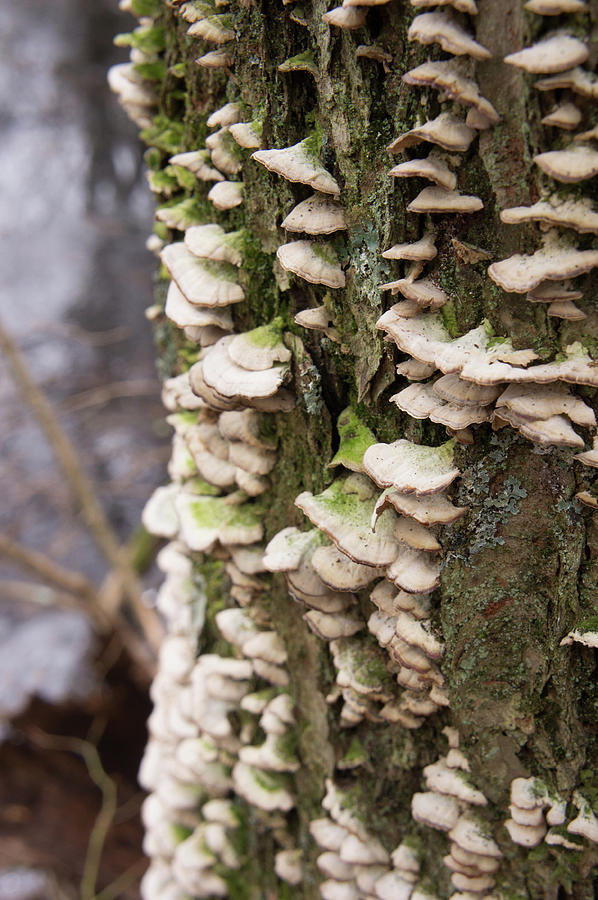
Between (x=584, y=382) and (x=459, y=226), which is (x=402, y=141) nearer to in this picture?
(x=459, y=226)

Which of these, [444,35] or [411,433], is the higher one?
[444,35]

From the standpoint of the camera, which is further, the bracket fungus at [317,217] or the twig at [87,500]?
the twig at [87,500]

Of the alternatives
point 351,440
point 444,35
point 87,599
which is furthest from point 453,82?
point 87,599

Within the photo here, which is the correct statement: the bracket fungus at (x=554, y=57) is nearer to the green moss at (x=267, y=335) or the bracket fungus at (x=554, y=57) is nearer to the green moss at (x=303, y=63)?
the green moss at (x=303, y=63)

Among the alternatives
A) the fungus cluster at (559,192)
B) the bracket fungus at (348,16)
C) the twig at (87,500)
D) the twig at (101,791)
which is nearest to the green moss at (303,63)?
the bracket fungus at (348,16)

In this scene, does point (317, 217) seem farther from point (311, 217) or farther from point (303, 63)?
point (303, 63)

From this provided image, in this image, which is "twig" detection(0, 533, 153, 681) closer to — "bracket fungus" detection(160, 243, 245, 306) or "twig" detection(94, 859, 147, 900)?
"twig" detection(94, 859, 147, 900)

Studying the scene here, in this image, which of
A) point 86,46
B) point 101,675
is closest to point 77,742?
point 101,675

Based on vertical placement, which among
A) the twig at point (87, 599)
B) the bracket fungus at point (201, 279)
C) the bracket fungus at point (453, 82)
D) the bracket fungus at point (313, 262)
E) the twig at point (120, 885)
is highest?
the bracket fungus at point (453, 82)
